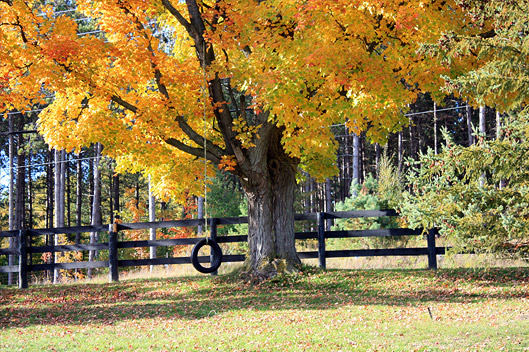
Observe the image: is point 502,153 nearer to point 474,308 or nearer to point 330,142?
point 474,308

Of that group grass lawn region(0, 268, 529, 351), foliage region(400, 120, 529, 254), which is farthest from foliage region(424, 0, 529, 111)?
A: grass lawn region(0, 268, 529, 351)

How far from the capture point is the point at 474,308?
27.8 ft

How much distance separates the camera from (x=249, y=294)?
432 inches

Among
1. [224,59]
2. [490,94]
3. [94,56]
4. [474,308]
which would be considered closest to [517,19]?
[490,94]

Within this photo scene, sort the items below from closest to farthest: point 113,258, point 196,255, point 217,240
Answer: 1. point 196,255
2. point 217,240
3. point 113,258

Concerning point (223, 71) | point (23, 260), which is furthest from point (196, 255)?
point (23, 260)

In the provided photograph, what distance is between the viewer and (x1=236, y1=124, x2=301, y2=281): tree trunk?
39.7 ft

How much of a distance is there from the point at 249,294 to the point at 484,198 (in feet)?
17.2

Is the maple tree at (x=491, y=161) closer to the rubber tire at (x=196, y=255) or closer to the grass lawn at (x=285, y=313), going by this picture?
the grass lawn at (x=285, y=313)

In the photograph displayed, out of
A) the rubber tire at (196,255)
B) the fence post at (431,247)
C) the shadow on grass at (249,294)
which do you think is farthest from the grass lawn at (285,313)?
the rubber tire at (196,255)

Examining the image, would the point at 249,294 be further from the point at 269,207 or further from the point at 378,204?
the point at 378,204

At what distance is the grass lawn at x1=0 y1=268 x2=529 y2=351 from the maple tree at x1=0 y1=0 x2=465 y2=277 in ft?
5.76

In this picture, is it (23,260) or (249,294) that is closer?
(249,294)

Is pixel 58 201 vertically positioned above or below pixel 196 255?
above
